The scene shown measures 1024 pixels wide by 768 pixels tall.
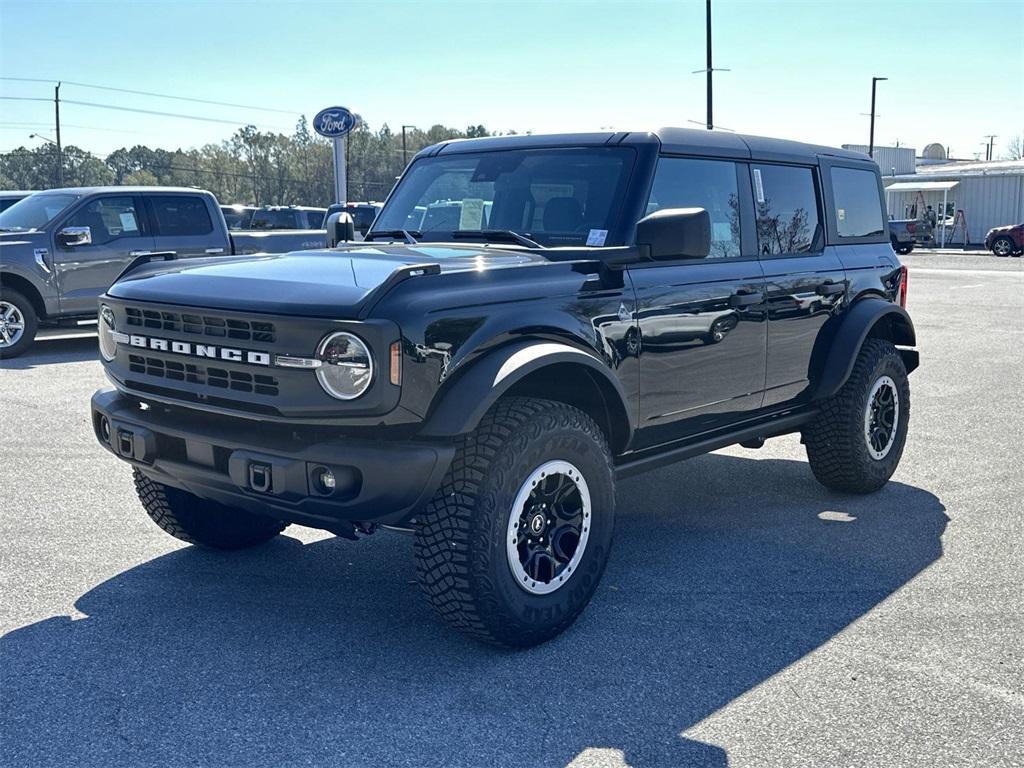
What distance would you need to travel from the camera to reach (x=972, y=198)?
48531mm

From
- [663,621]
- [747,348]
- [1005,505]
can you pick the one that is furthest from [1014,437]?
[663,621]

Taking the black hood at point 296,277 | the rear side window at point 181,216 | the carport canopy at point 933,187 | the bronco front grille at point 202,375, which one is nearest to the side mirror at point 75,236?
the rear side window at point 181,216

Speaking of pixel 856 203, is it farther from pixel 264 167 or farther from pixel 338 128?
pixel 264 167

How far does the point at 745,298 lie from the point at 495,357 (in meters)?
1.78

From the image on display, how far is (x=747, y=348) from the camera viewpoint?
17.1 ft

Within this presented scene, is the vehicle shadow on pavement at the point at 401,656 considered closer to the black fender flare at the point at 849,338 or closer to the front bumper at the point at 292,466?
the front bumper at the point at 292,466

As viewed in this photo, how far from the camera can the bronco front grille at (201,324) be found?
147 inches

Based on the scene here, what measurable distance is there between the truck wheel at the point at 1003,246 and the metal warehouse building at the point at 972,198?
8.87 meters

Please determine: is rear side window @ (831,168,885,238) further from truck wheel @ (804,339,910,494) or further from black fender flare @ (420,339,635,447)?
black fender flare @ (420,339,635,447)

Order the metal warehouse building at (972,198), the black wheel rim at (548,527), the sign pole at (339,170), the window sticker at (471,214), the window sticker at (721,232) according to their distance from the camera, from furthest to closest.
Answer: the metal warehouse building at (972,198) < the sign pole at (339,170) < the window sticker at (721,232) < the window sticker at (471,214) < the black wheel rim at (548,527)

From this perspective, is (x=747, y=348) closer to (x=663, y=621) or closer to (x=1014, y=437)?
(x=663, y=621)

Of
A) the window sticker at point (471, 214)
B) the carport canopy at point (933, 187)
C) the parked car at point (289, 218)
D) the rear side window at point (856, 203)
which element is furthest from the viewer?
the carport canopy at point (933, 187)

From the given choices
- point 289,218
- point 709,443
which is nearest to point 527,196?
point 709,443

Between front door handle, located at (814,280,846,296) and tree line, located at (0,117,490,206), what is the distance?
306 feet
